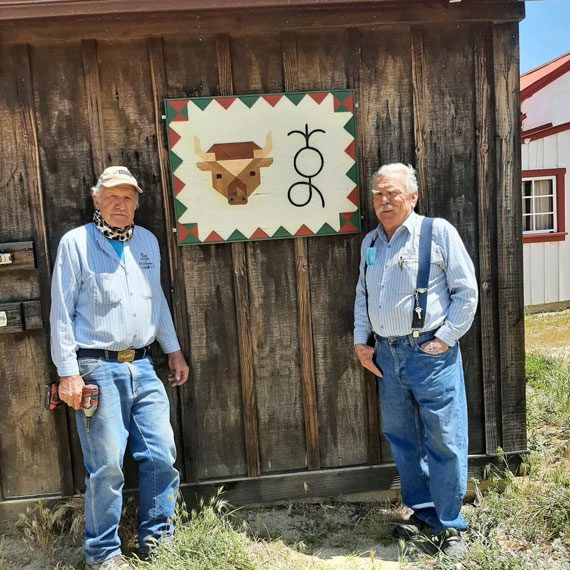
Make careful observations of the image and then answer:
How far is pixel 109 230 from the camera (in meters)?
3.27

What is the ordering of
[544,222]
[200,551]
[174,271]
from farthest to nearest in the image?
[544,222] < [174,271] < [200,551]

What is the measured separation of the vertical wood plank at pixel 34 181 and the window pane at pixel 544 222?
9.25 m

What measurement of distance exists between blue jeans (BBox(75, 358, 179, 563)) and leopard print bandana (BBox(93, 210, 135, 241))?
0.70m

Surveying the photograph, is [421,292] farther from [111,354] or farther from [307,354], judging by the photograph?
[111,354]

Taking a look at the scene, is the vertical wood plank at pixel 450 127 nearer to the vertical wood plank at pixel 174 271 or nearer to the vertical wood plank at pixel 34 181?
the vertical wood plank at pixel 174 271

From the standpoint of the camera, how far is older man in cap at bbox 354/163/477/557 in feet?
10.5

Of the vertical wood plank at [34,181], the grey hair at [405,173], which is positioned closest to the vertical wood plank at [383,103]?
the grey hair at [405,173]

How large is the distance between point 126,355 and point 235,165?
133cm

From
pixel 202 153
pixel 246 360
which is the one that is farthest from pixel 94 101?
pixel 246 360

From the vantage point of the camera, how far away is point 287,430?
12.8ft

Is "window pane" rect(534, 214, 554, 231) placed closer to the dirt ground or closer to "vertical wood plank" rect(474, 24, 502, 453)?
"vertical wood plank" rect(474, 24, 502, 453)

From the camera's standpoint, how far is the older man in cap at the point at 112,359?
316 centimetres

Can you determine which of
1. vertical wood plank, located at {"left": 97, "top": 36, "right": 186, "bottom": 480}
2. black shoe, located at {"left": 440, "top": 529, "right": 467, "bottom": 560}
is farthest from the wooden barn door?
black shoe, located at {"left": 440, "top": 529, "right": 467, "bottom": 560}

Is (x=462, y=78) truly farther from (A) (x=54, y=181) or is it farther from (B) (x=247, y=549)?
(B) (x=247, y=549)
